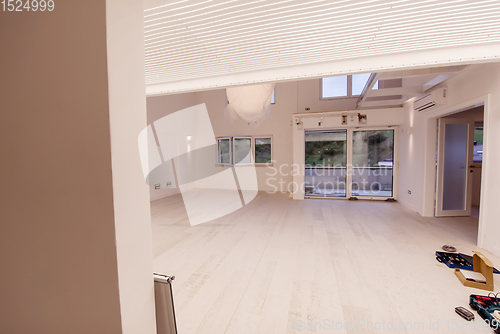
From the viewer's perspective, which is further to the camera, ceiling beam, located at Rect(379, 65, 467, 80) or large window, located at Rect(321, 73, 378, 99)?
large window, located at Rect(321, 73, 378, 99)

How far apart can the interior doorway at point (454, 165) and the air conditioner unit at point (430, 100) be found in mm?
405

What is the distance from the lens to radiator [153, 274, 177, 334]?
3.37 feet

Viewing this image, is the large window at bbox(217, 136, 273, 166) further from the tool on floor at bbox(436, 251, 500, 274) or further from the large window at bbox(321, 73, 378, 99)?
the tool on floor at bbox(436, 251, 500, 274)

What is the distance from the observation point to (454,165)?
167 inches

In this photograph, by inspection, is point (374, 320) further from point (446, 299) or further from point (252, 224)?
point (252, 224)

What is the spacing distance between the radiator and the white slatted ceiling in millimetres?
1610

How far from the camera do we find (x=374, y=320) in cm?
164

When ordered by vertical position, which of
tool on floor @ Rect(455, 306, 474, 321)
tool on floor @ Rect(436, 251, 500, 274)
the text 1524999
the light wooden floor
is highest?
the text 1524999

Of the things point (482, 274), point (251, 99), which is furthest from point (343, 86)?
point (482, 274)

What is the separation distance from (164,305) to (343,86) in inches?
Answer: 287

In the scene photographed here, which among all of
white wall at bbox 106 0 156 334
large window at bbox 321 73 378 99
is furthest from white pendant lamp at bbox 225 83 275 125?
large window at bbox 321 73 378 99

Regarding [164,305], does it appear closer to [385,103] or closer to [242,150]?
[385,103]

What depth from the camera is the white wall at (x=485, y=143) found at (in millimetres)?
2682

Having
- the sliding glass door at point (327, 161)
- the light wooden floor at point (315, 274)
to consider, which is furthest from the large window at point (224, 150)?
the light wooden floor at point (315, 274)
